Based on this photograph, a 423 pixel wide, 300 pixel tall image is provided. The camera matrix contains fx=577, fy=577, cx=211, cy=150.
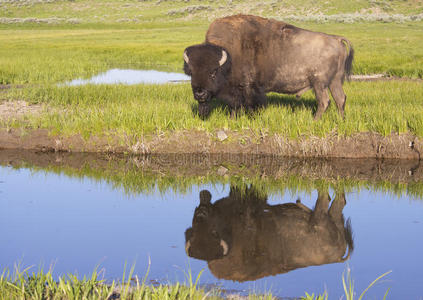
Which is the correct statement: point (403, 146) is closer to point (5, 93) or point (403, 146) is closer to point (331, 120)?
point (331, 120)

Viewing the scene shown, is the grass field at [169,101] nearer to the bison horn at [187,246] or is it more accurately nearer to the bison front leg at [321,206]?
the bison front leg at [321,206]

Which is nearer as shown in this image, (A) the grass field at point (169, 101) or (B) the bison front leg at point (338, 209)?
(B) the bison front leg at point (338, 209)

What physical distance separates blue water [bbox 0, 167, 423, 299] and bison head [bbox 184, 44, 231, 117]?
5.72 ft

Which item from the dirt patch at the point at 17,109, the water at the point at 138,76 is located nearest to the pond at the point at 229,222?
the dirt patch at the point at 17,109

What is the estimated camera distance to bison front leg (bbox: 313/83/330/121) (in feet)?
33.3

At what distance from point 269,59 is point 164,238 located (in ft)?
16.7

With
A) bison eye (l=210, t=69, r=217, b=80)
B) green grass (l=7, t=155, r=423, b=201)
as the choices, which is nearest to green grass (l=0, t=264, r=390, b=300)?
green grass (l=7, t=155, r=423, b=201)

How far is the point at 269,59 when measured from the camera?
10.1m

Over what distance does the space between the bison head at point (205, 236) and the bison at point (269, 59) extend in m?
3.32

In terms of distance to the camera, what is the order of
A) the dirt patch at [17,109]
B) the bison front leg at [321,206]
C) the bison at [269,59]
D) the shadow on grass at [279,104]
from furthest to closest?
the dirt patch at [17,109], the shadow on grass at [279,104], the bison at [269,59], the bison front leg at [321,206]

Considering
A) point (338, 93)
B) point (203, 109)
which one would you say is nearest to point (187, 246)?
point (203, 109)

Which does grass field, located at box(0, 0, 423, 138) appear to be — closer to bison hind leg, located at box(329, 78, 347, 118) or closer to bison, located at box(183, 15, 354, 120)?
bison hind leg, located at box(329, 78, 347, 118)

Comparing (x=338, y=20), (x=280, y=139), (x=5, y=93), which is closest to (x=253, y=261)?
(x=280, y=139)

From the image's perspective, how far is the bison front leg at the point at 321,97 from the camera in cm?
1015
